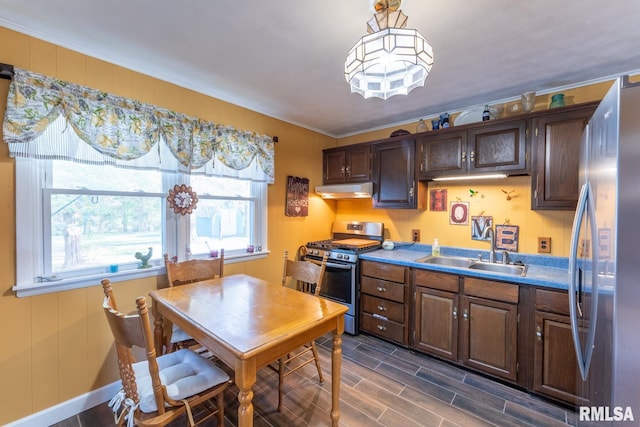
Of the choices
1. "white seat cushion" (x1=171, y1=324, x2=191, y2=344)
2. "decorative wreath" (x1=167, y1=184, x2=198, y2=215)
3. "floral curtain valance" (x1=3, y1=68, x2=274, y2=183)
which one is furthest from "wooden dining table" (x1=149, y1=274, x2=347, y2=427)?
"floral curtain valance" (x1=3, y1=68, x2=274, y2=183)

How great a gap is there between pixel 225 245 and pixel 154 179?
89 centimetres

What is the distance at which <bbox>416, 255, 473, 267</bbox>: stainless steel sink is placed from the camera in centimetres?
270

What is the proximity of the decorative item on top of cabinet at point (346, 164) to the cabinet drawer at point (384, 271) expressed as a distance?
1.07m

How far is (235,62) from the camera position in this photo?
2031mm

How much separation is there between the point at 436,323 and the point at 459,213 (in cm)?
118

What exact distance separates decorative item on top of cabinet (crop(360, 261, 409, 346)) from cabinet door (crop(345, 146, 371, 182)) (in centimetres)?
109

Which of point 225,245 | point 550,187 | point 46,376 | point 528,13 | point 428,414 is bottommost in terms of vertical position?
point 428,414

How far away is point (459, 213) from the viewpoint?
9.49 ft

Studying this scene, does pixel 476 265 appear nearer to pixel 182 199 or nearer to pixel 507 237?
pixel 507 237

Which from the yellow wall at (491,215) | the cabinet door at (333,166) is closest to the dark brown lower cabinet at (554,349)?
the yellow wall at (491,215)

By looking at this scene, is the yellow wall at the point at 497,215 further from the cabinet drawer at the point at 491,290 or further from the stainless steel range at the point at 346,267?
the cabinet drawer at the point at 491,290

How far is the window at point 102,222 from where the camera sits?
66.0 inches

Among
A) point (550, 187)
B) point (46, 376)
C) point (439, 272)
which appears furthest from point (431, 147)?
point (46, 376)

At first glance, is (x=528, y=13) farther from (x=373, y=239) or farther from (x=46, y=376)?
(x=46, y=376)
